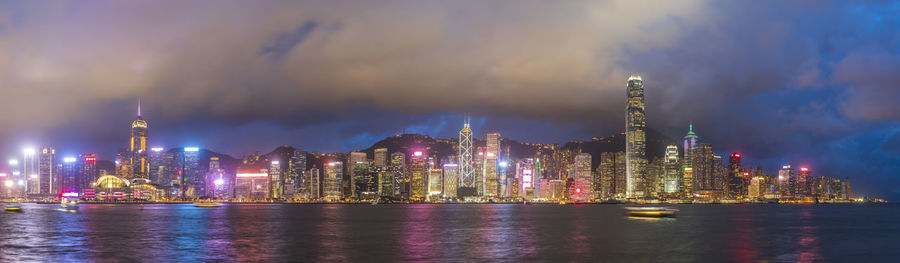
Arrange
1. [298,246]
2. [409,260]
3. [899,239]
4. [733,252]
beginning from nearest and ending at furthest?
1. [409,260]
2. [733,252]
3. [298,246]
4. [899,239]

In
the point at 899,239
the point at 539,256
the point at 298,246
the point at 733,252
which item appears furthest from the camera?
the point at 899,239

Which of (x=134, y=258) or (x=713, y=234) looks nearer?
(x=134, y=258)

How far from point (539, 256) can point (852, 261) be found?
31.4 metres

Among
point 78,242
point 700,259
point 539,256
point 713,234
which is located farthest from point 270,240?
Result: point 713,234

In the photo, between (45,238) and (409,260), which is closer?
(409,260)

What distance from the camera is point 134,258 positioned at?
6925cm

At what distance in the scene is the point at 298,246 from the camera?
85188 mm

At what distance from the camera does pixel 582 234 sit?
108375 millimetres

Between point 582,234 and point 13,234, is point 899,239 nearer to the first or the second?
point 582,234

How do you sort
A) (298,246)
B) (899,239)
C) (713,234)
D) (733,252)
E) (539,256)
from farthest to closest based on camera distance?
(713,234) < (899,239) < (298,246) < (733,252) < (539,256)

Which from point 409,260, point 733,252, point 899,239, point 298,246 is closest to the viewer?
point 409,260

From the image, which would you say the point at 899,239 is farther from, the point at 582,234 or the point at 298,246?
the point at 298,246

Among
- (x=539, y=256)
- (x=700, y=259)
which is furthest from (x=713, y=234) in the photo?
(x=539, y=256)

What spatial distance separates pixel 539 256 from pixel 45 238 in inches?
2670
